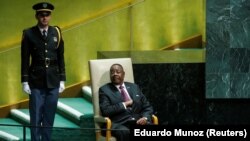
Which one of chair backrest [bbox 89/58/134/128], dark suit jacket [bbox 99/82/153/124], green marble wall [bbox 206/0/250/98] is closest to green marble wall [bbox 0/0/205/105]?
green marble wall [bbox 206/0/250/98]

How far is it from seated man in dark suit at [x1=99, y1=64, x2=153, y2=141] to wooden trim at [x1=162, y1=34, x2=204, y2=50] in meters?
2.52

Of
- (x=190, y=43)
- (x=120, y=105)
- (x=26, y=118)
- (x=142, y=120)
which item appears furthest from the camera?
(x=190, y=43)

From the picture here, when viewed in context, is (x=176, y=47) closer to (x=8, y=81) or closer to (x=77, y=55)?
(x=77, y=55)

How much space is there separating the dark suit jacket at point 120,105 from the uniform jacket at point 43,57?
1.49ft

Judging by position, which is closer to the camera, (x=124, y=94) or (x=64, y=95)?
(x=124, y=94)

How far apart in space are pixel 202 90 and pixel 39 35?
2.03 m

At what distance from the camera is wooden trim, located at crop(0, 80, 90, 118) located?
12477 mm

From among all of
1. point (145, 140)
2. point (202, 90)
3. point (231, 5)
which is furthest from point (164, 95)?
point (145, 140)

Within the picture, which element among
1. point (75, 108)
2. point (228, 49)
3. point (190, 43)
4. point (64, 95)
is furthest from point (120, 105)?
point (190, 43)

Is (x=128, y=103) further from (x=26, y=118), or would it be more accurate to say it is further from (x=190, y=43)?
(x=190, y=43)

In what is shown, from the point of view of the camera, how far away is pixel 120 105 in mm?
10672

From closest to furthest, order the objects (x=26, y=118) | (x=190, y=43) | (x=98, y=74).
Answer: (x=98, y=74), (x=26, y=118), (x=190, y=43)

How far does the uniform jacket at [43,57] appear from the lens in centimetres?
1073

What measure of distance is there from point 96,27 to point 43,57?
2014mm
